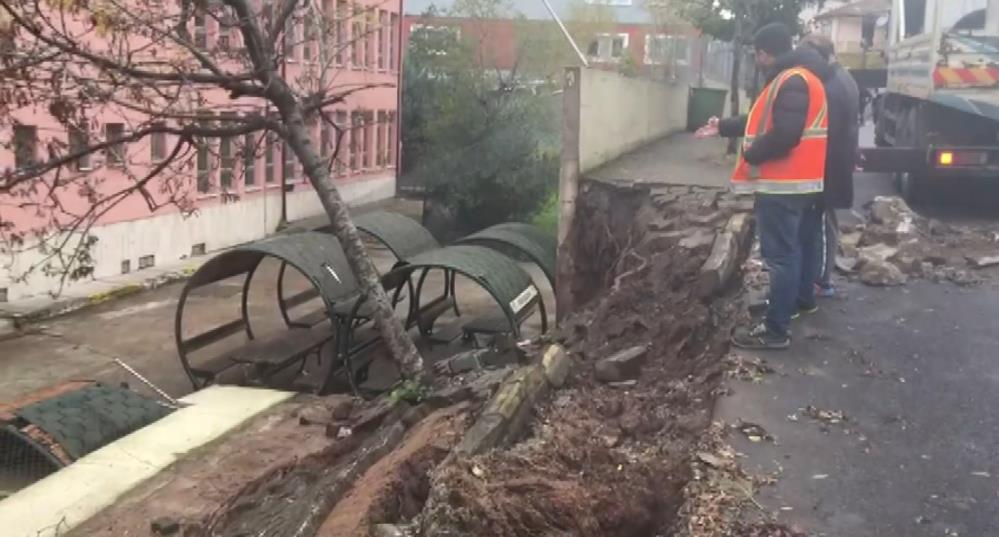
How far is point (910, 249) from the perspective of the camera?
31.2ft

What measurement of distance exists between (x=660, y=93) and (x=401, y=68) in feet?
55.7

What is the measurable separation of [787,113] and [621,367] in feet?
5.76

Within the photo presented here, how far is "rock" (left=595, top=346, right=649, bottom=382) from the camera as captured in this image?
6184mm

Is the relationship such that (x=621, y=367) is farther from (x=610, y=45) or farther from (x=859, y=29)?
(x=610, y=45)

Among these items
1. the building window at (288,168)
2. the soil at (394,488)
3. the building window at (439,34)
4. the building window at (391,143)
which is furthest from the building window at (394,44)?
the soil at (394,488)

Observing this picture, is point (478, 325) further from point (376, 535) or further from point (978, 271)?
point (376, 535)

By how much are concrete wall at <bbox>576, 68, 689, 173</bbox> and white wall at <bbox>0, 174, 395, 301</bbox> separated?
710 cm

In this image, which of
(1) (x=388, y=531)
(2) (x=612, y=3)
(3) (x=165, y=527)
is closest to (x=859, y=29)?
(3) (x=165, y=527)

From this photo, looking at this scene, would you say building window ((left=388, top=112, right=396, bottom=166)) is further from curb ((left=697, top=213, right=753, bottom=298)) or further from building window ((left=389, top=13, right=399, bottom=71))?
curb ((left=697, top=213, right=753, bottom=298))

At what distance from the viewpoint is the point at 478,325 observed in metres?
14.5

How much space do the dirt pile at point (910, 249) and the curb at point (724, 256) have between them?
0.83 m

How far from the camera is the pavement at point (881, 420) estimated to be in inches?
166

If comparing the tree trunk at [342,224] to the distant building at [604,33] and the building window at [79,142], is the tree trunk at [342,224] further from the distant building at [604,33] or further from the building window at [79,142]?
the distant building at [604,33]

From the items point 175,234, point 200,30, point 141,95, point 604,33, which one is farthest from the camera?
point 604,33
